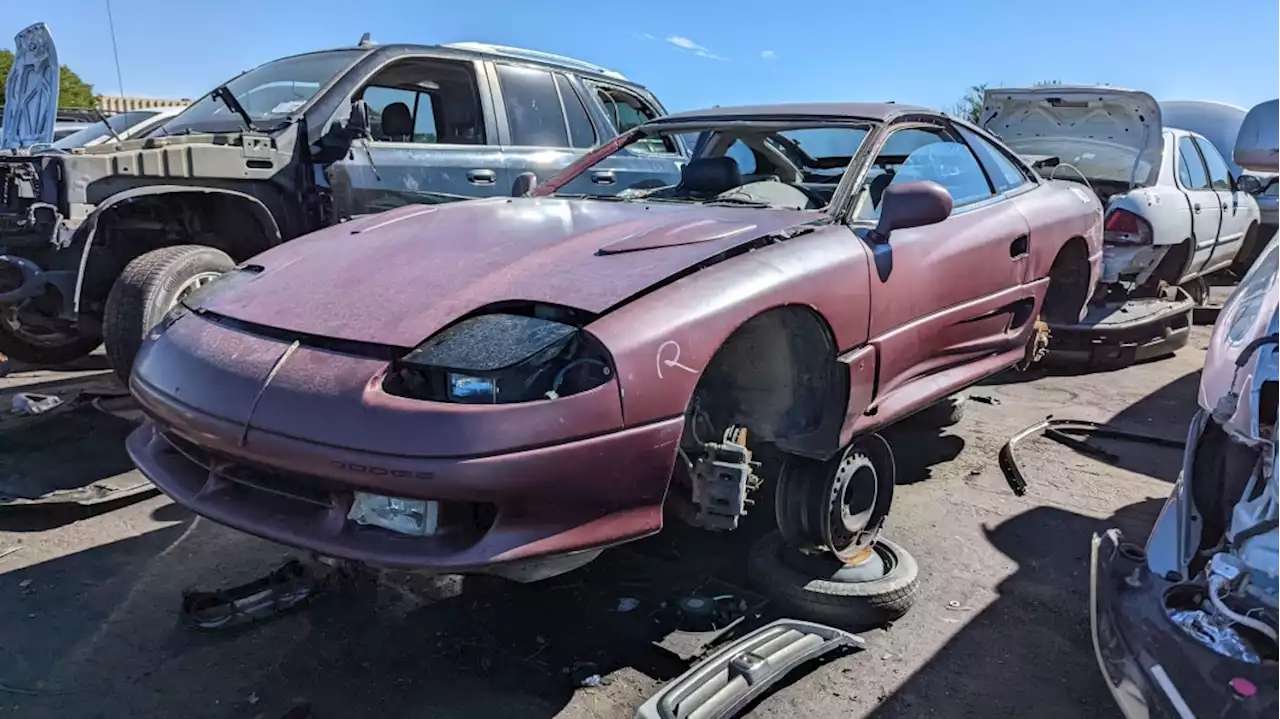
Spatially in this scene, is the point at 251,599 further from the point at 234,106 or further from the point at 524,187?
the point at 234,106

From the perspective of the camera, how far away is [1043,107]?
743cm

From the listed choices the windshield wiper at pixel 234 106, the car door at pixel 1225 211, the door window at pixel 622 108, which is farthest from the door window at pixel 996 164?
the car door at pixel 1225 211

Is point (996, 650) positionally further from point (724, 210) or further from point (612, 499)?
point (724, 210)

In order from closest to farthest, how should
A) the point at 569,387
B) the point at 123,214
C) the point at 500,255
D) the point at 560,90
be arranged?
1. the point at 569,387
2. the point at 500,255
3. the point at 123,214
4. the point at 560,90

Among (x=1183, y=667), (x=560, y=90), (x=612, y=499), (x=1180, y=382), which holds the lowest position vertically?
(x=1180, y=382)

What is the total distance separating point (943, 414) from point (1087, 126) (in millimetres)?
3812

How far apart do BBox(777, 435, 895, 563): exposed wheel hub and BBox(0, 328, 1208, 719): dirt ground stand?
0.29 m

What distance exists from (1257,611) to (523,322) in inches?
71.5

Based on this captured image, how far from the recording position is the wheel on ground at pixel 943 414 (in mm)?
4785

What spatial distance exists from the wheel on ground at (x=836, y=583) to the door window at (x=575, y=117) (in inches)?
149

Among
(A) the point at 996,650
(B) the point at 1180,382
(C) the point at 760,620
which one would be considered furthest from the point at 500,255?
(B) the point at 1180,382

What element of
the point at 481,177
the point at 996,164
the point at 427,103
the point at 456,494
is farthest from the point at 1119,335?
the point at 456,494

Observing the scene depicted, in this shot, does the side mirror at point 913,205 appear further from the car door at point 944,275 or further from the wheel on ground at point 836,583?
the wheel on ground at point 836,583

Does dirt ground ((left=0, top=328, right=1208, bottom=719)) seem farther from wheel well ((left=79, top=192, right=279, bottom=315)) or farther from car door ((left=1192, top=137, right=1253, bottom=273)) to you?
car door ((left=1192, top=137, right=1253, bottom=273))
